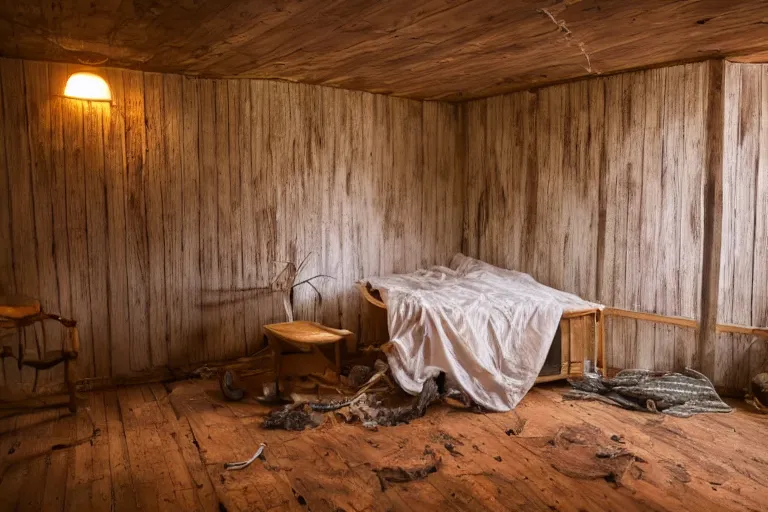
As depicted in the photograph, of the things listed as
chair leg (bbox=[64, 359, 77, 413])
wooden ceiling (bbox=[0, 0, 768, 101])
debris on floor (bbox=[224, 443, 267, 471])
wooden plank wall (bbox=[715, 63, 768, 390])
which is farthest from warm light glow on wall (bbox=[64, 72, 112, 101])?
wooden plank wall (bbox=[715, 63, 768, 390])

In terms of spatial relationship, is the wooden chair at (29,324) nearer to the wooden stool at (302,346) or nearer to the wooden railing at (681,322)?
the wooden stool at (302,346)

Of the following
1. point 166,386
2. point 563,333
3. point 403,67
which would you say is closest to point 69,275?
point 166,386

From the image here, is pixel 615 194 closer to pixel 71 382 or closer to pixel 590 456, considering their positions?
pixel 590 456

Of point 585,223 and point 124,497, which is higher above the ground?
point 585,223

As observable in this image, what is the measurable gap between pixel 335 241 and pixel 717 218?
3.35 meters

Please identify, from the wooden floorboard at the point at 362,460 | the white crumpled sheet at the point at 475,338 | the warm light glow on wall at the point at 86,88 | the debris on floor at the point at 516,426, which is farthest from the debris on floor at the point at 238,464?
the warm light glow on wall at the point at 86,88

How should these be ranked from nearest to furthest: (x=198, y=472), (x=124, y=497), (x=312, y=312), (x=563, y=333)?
(x=124, y=497) < (x=198, y=472) < (x=563, y=333) < (x=312, y=312)

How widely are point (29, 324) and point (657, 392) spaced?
4.51 meters

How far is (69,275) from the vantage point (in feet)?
15.1

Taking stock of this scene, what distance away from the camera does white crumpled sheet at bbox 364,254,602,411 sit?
14.5ft

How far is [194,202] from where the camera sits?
5.09 metres

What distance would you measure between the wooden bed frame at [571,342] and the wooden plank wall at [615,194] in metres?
0.37

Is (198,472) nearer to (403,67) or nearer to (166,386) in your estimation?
(166,386)

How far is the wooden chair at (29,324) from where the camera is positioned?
387 centimetres
